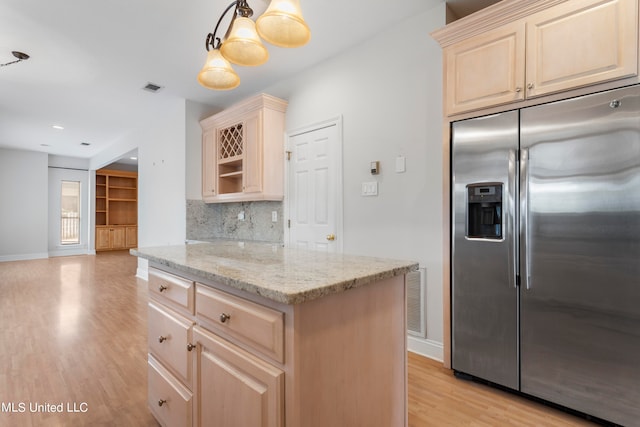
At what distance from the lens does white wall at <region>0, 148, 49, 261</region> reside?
7.71 m

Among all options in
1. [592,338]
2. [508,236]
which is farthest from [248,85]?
[592,338]

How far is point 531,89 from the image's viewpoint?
1.92 metres

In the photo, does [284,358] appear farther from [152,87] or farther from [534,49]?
[152,87]

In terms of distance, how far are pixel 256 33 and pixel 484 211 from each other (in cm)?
181

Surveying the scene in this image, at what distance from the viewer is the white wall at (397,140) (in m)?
2.52

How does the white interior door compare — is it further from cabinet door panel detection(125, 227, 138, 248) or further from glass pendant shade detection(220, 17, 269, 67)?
cabinet door panel detection(125, 227, 138, 248)

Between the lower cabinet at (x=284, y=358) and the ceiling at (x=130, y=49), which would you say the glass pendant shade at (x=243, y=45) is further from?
the lower cabinet at (x=284, y=358)

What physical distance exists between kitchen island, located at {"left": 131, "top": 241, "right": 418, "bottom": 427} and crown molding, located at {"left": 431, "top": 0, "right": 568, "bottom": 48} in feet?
5.78

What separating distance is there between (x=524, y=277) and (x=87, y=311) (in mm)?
4447

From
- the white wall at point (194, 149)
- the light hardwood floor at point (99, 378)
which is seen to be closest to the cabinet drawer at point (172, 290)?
the light hardwood floor at point (99, 378)

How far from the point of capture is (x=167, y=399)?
1565 millimetres

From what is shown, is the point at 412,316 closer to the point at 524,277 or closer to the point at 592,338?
the point at 524,277

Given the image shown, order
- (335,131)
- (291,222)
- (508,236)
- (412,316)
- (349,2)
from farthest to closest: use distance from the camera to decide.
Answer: (291,222) < (335,131) < (412,316) < (349,2) < (508,236)

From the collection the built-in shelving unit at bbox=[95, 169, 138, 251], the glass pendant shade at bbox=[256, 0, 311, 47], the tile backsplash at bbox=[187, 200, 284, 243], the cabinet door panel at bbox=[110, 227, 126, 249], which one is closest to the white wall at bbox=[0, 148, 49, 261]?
the built-in shelving unit at bbox=[95, 169, 138, 251]
